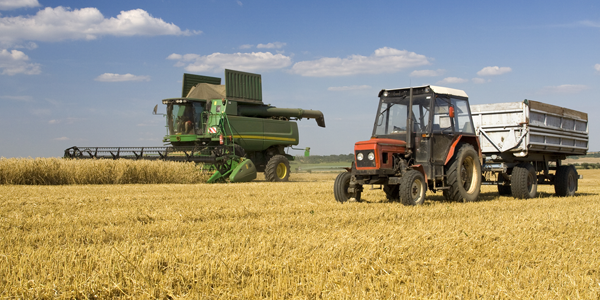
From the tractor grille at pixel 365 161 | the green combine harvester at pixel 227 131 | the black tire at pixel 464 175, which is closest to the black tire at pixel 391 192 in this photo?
the black tire at pixel 464 175

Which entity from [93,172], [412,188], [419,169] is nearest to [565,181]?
[419,169]

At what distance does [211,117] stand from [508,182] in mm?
8888

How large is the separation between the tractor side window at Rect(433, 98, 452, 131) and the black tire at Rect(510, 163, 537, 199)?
7.55ft

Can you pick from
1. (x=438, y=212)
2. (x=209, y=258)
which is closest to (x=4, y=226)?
(x=209, y=258)

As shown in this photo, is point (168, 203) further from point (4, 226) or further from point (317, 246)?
point (317, 246)

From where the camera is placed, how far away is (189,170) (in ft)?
45.9

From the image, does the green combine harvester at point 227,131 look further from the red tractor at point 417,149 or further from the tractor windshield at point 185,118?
the red tractor at point 417,149

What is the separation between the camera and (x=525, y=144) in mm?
9633

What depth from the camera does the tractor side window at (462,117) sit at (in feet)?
28.1

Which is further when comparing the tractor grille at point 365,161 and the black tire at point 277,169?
the black tire at point 277,169

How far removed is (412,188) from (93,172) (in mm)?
8873

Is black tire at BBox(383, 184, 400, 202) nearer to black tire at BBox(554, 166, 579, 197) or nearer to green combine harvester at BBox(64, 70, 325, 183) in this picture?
black tire at BBox(554, 166, 579, 197)

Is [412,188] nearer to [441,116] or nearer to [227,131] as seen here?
[441,116]

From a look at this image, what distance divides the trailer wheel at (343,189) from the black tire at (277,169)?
7.77 meters
